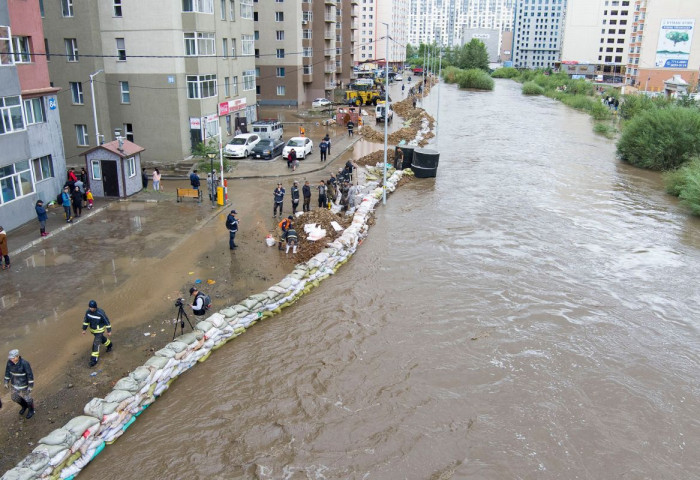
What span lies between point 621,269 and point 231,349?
45.1ft

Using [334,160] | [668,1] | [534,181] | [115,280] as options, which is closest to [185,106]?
[334,160]

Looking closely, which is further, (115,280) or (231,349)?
(115,280)

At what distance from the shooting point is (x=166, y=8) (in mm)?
30641

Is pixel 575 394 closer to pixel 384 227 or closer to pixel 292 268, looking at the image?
pixel 292 268

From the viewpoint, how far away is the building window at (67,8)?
1209 inches

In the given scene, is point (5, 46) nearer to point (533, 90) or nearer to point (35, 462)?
point (35, 462)

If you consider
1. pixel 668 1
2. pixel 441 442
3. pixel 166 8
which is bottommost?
pixel 441 442

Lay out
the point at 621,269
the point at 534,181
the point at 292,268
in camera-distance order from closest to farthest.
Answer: the point at 292,268 → the point at 621,269 → the point at 534,181

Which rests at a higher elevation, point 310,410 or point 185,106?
point 185,106

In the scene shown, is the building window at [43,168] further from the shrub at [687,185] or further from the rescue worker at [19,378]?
the shrub at [687,185]

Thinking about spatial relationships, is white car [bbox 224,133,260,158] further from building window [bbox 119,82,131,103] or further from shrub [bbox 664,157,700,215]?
shrub [bbox 664,157,700,215]

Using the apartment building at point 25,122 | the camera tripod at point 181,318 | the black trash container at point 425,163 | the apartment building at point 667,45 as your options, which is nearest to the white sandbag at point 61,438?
the camera tripod at point 181,318

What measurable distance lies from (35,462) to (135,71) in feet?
89.6

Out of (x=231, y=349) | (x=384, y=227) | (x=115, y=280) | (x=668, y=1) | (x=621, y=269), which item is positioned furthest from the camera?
A: (x=668, y=1)
